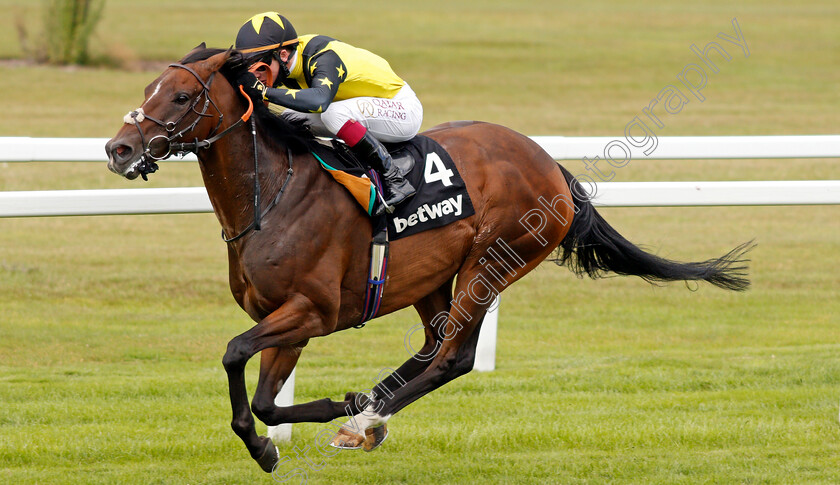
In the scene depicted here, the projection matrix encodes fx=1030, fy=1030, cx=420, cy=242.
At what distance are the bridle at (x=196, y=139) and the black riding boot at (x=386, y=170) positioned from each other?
0.33m

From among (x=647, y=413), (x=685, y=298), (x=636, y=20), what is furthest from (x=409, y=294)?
(x=636, y=20)

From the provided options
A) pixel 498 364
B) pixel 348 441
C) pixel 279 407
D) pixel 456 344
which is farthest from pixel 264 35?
pixel 498 364

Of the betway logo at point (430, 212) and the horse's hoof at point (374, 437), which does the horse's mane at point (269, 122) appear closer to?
the betway logo at point (430, 212)

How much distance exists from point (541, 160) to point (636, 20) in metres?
28.0

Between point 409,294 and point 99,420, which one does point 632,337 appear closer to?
point 409,294

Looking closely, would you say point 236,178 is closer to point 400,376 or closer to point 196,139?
point 196,139

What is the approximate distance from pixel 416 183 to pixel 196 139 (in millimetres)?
1015

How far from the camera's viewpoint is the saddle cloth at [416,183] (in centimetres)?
427

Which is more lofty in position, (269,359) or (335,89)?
(335,89)

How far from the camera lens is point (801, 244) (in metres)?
9.86

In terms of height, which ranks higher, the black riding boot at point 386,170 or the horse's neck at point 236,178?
the black riding boot at point 386,170

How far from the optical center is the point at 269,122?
4.21m

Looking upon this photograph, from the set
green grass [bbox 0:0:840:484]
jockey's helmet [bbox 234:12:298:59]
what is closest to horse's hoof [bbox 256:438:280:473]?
green grass [bbox 0:0:840:484]

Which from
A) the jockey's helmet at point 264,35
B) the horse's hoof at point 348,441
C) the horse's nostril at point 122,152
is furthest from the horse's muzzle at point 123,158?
the horse's hoof at point 348,441
